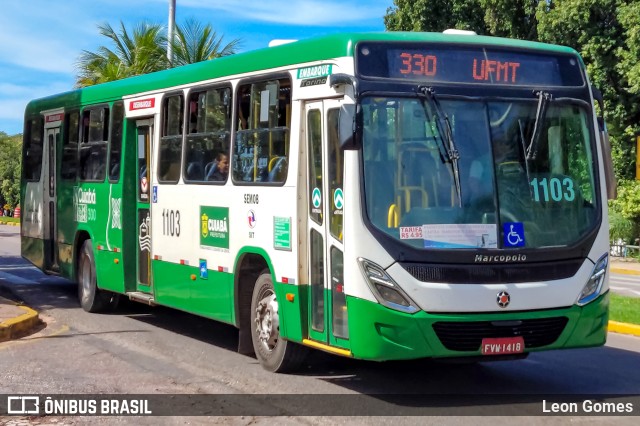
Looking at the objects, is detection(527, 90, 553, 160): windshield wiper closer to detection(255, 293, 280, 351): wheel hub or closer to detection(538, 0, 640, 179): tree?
detection(255, 293, 280, 351): wheel hub

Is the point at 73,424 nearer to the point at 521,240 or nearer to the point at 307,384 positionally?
the point at 307,384

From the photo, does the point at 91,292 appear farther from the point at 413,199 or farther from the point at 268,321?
the point at 413,199

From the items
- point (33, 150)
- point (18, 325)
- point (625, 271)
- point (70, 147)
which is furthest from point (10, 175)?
point (18, 325)

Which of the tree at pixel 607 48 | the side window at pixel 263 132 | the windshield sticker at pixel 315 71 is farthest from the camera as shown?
the tree at pixel 607 48

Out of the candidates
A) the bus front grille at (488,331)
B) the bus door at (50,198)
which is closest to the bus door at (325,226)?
the bus front grille at (488,331)

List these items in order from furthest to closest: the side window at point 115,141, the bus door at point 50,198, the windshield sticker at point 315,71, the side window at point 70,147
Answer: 1. the bus door at point 50,198
2. the side window at point 70,147
3. the side window at point 115,141
4. the windshield sticker at point 315,71

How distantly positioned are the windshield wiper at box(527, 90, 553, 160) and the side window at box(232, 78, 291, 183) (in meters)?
2.35

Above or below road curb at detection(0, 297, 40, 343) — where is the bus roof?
above

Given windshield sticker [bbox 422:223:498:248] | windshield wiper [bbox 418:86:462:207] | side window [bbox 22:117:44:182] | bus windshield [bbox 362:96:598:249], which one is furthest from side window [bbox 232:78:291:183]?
side window [bbox 22:117:44:182]

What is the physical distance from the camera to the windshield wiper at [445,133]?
328 inches

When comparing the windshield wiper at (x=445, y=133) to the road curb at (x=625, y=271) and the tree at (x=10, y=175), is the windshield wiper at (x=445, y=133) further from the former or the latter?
the tree at (x=10, y=175)

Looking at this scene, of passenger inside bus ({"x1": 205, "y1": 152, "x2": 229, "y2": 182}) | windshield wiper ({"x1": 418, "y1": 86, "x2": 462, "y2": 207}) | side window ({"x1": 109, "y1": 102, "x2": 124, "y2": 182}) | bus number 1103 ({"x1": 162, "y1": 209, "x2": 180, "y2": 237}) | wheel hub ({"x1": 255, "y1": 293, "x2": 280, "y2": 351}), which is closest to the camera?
windshield wiper ({"x1": 418, "y1": 86, "x2": 462, "y2": 207})

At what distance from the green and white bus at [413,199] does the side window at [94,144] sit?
175 inches

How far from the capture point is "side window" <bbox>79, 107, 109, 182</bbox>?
48.4 feet
